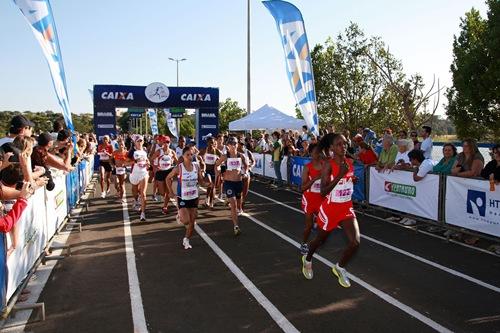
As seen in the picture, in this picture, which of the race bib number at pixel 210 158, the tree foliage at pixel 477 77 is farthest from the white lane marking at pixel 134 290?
the tree foliage at pixel 477 77

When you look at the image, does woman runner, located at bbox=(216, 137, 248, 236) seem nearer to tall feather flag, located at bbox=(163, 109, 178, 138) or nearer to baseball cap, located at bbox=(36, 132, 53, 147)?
baseball cap, located at bbox=(36, 132, 53, 147)

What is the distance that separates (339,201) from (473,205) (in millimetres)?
3811

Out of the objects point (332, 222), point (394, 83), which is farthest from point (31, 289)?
point (394, 83)

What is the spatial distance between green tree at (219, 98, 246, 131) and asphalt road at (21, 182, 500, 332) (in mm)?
51999

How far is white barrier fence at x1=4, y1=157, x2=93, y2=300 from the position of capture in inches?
187

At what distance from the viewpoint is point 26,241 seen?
17.8 feet

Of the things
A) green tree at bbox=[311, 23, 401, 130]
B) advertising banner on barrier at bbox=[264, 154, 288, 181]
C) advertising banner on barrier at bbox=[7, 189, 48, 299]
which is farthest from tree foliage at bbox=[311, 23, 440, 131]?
advertising banner on barrier at bbox=[7, 189, 48, 299]

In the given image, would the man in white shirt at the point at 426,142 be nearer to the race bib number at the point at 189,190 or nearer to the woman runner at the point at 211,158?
the woman runner at the point at 211,158

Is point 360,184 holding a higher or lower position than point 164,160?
lower

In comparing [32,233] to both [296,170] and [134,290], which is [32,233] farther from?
[296,170]

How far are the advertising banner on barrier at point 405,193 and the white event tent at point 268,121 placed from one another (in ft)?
35.4

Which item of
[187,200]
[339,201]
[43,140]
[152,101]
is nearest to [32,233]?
[43,140]

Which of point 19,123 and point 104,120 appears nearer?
point 19,123

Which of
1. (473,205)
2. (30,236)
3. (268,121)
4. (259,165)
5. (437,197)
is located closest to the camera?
(30,236)
